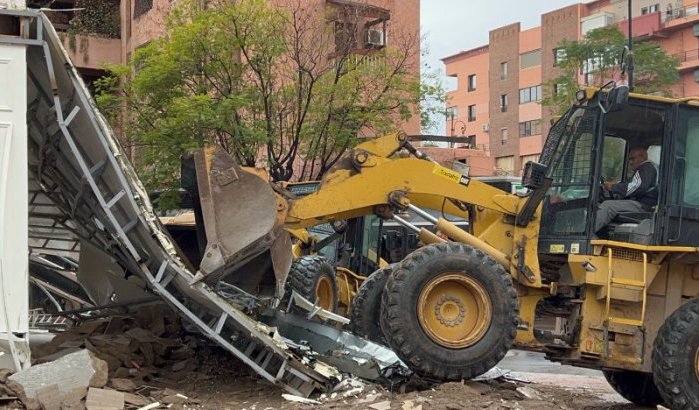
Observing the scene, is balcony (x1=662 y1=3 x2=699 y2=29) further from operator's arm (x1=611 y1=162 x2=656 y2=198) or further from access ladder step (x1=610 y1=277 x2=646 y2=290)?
access ladder step (x1=610 y1=277 x2=646 y2=290)

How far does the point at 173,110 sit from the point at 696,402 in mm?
13514

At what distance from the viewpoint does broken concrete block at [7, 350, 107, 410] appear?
644cm

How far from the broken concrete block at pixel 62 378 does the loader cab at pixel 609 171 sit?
14.3 feet

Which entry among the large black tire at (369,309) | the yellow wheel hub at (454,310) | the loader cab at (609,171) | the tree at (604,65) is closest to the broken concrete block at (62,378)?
the yellow wheel hub at (454,310)

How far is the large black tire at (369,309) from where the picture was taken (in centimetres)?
962

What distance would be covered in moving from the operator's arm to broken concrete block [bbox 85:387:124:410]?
5.12 m

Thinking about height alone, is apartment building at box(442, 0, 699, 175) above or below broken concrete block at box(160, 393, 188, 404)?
above

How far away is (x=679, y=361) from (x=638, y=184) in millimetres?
1779

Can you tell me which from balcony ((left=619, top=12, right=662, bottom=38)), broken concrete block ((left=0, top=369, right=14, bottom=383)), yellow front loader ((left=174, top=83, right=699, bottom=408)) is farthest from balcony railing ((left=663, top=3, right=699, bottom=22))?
broken concrete block ((left=0, top=369, right=14, bottom=383))

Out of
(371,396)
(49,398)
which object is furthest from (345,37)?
(49,398)

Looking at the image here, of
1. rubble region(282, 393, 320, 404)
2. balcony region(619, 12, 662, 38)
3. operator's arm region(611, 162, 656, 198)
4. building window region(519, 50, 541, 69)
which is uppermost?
balcony region(619, 12, 662, 38)

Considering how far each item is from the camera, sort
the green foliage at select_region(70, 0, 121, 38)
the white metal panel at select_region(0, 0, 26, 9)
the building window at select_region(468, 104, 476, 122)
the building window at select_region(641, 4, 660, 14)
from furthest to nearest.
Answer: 1. the building window at select_region(468, 104, 476, 122)
2. the building window at select_region(641, 4, 660, 14)
3. the green foliage at select_region(70, 0, 121, 38)
4. the white metal panel at select_region(0, 0, 26, 9)

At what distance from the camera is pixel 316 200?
8125 millimetres

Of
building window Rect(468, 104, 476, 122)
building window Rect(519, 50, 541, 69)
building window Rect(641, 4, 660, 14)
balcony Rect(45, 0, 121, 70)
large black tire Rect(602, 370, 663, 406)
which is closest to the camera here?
large black tire Rect(602, 370, 663, 406)
